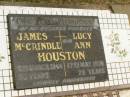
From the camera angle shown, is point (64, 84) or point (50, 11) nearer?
point (64, 84)

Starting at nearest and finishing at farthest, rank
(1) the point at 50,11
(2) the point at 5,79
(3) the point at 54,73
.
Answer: (2) the point at 5,79 → (3) the point at 54,73 → (1) the point at 50,11

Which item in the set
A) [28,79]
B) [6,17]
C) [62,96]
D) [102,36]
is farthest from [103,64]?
[6,17]

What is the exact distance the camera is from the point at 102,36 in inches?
141

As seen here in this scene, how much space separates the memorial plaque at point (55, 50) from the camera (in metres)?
3.12

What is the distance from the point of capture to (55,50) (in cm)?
329

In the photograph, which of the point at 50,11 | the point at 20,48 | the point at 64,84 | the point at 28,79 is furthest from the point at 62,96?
the point at 50,11

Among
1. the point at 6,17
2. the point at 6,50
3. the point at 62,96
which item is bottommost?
the point at 62,96

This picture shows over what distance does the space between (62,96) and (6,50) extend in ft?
2.02

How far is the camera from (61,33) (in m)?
3.36

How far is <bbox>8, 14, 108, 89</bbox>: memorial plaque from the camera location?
3.12 m

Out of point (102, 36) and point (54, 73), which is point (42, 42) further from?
point (102, 36)

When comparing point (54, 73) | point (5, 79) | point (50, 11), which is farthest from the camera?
point (50, 11)

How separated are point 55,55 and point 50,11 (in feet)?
1.40

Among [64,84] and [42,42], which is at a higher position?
[42,42]
